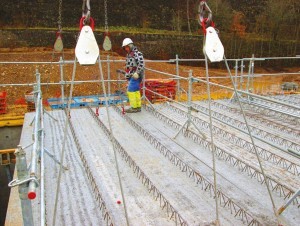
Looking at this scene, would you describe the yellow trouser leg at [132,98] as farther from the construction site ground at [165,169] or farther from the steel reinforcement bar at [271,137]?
the steel reinforcement bar at [271,137]

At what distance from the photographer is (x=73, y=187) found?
427 centimetres

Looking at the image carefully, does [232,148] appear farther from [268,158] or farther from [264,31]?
[264,31]

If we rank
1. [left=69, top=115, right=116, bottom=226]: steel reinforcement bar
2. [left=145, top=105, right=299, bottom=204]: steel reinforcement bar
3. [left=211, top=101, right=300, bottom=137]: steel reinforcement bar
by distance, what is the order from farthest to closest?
[left=211, top=101, right=300, bottom=137]: steel reinforcement bar < [left=145, top=105, right=299, bottom=204]: steel reinforcement bar < [left=69, top=115, right=116, bottom=226]: steel reinforcement bar

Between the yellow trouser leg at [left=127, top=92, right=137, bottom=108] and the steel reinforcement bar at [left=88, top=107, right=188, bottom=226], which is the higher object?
the yellow trouser leg at [left=127, top=92, right=137, bottom=108]

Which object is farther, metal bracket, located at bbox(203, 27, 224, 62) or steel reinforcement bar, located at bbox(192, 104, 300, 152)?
steel reinforcement bar, located at bbox(192, 104, 300, 152)

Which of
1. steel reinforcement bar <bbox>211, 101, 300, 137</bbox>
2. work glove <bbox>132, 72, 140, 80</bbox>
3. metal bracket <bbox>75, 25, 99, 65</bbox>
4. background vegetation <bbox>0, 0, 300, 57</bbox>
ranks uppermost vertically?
background vegetation <bbox>0, 0, 300, 57</bbox>

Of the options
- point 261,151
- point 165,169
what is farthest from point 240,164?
point 165,169

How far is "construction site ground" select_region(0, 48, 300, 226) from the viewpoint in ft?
12.0

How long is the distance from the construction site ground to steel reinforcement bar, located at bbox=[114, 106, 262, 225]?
1 centimetres

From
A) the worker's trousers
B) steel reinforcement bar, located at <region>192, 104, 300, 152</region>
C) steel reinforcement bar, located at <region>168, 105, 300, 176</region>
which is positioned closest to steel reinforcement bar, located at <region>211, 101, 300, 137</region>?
steel reinforcement bar, located at <region>192, 104, 300, 152</region>

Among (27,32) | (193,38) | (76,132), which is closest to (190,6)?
(193,38)

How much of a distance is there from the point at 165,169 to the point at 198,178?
0.53m

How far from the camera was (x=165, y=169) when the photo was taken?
481 centimetres

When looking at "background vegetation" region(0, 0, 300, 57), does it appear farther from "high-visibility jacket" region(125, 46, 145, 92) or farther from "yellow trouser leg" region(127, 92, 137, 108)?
"high-visibility jacket" region(125, 46, 145, 92)
